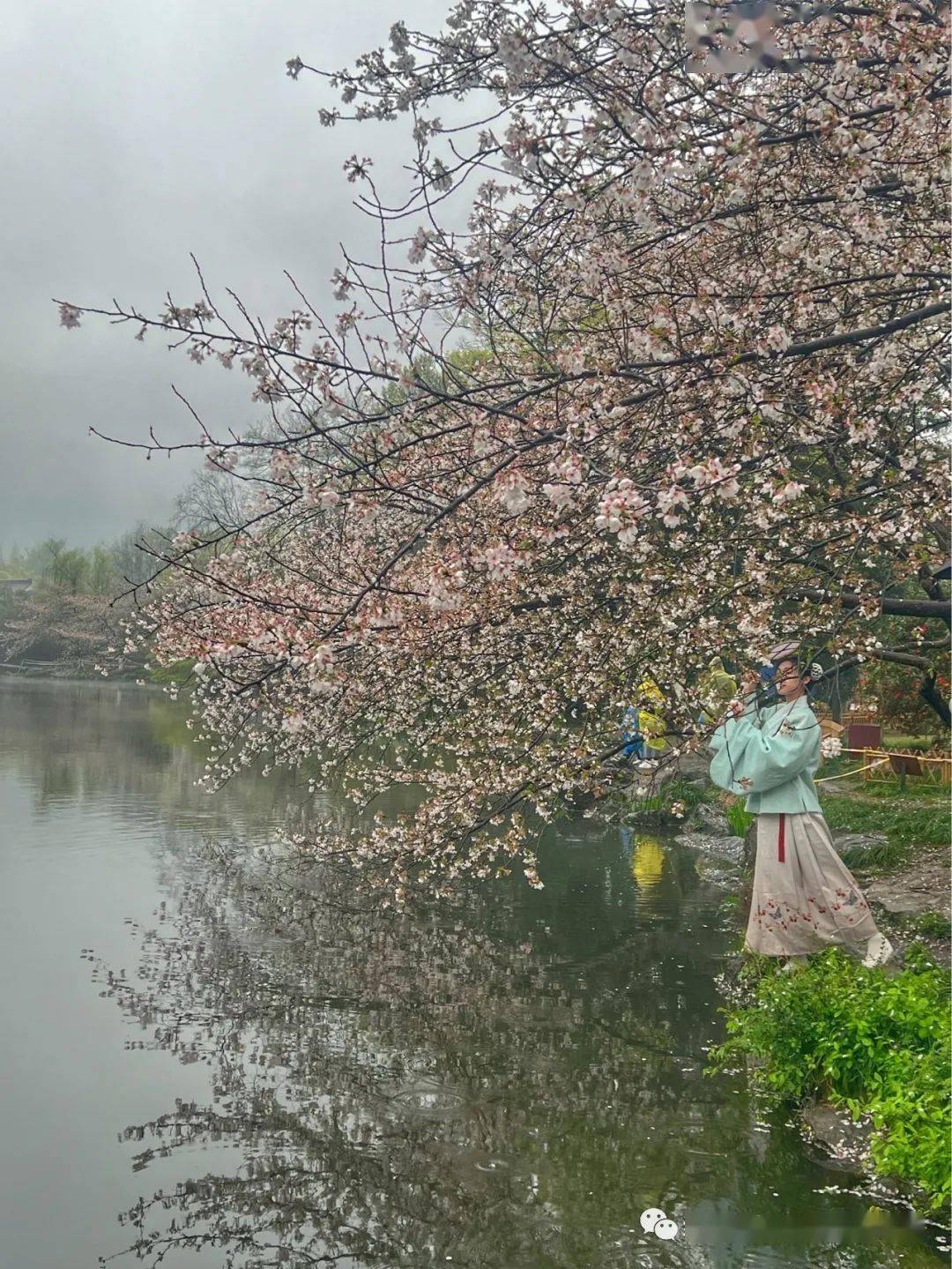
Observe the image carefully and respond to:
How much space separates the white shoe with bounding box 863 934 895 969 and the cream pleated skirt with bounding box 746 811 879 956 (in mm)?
49

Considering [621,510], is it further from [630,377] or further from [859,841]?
[859,841]

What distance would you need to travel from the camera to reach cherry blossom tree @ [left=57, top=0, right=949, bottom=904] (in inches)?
190

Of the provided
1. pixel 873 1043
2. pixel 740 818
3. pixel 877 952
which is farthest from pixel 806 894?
pixel 740 818

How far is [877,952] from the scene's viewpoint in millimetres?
7121

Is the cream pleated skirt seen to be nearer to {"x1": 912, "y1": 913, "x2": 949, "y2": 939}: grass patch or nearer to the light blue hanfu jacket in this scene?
the light blue hanfu jacket

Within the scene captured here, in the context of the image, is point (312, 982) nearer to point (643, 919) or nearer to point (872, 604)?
point (643, 919)

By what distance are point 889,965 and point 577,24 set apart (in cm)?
593

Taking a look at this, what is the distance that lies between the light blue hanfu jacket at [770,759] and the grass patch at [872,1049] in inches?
40.6

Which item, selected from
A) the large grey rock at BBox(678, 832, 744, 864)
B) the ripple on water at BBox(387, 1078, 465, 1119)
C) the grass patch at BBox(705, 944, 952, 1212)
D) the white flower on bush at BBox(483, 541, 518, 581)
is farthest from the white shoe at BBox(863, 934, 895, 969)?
the large grey rock at BBox(678, 832, 744, 864)

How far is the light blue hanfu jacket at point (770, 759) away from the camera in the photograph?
7129 mm

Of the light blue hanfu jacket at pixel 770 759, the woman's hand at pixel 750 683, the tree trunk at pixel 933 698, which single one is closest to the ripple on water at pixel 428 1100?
the light blue hanfu jacket at pixel 770 759

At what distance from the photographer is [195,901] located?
39.0 ft

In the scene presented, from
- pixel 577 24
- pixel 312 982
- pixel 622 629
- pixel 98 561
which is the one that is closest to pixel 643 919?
pixel 312 982

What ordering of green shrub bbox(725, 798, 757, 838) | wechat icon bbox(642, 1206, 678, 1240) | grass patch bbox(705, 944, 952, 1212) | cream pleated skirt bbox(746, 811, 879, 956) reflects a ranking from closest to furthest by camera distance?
grass patch bbox(705, 944, 952, 1212), wechat icon bbox(642, 1206, 678, 1240), cream pleated skirt bbox(746, 811, 879, 956), green shrub bbox(725, 798, 757, 838)
